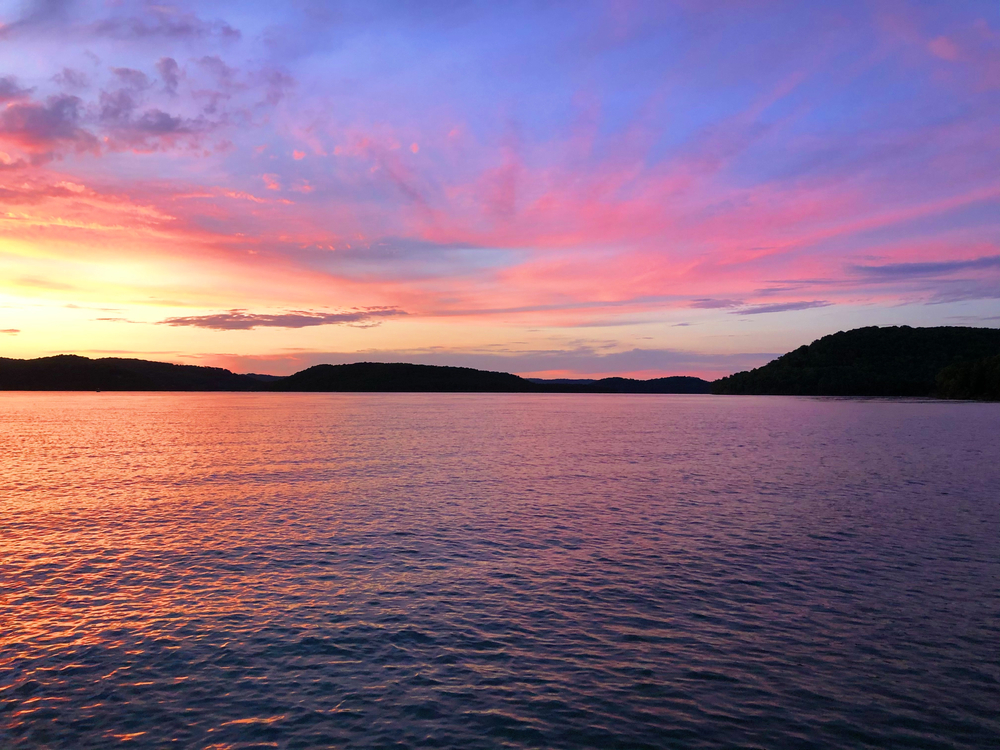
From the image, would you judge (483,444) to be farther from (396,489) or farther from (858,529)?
(858,529)

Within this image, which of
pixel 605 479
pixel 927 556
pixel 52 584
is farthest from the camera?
pixel 605 479

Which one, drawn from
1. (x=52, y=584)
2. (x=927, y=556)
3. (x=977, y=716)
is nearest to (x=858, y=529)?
(x=927, y=556)

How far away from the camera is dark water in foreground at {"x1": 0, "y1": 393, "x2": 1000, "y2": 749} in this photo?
1465cm

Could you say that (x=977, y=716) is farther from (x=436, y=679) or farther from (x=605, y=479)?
(x=605, y=479)

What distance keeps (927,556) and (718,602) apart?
12.8 meters

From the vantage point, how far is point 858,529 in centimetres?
3447

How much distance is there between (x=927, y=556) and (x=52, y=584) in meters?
36.6

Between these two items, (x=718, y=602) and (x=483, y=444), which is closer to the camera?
(x=718, y=602)

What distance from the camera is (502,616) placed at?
69.9 feet

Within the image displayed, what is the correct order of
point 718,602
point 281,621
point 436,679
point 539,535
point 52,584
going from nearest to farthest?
point 436,679, point 281,621, point 718,602, point 52,584, point 539,535

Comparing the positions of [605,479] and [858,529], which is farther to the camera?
[605,479]

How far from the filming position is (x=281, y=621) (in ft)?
68.7

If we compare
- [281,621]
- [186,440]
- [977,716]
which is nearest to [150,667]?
[281,621]

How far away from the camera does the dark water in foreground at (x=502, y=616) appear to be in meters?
14.6
